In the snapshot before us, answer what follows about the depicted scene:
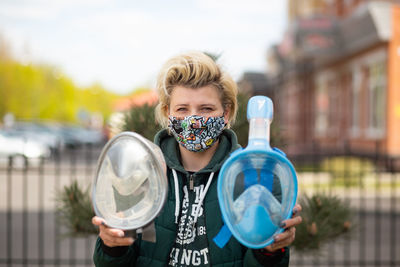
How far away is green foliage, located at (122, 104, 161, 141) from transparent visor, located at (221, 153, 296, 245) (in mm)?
1255

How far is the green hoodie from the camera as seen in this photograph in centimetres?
144

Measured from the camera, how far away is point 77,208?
97.3 inches

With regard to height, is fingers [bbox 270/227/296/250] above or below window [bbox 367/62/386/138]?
below

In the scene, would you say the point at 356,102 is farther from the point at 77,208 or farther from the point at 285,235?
the point at 285,235

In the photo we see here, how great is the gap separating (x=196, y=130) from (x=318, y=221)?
121 cm

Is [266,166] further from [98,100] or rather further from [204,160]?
[98,100]

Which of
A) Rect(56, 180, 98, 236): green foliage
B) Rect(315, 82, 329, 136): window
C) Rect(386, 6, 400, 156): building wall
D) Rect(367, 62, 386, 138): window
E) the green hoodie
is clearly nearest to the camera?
the green hoodie

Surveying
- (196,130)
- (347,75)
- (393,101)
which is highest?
(347,75)

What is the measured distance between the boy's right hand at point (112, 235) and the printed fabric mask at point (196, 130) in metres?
0.44

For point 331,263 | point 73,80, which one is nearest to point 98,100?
point 73,80

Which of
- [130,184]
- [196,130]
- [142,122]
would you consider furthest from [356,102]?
[130,184]

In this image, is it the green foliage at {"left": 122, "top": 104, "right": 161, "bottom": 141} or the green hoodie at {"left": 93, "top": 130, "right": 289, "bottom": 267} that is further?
the green foliage at {"left": 122, "top": 104, "right": 161, "bottom": 141}

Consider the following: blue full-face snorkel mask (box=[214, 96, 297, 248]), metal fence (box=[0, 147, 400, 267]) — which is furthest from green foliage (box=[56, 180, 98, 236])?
blue full-face snorkel mask (box=[214, 96, 297, 248])

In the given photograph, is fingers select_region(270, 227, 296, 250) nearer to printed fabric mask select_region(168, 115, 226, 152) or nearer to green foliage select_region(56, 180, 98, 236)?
printed fabric mask select_region(168, 115, 226, 152)
